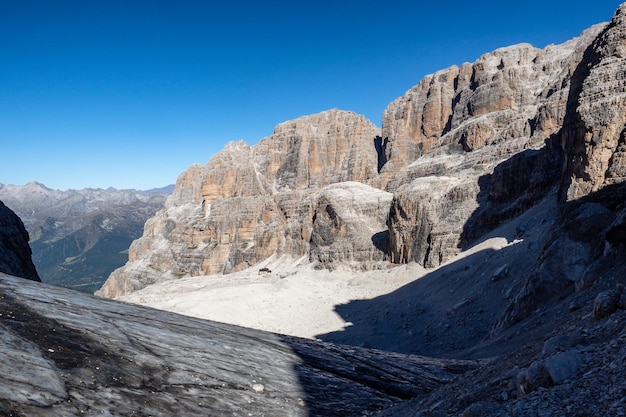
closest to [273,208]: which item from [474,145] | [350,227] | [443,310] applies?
[350,227]

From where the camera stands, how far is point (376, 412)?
589 centimetres

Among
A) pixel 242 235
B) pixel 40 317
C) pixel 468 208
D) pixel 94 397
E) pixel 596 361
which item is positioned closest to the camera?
pixel 94 397

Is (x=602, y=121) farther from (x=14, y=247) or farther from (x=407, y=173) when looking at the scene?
(x=407, y=173)

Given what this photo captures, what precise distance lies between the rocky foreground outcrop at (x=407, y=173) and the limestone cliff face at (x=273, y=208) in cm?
28

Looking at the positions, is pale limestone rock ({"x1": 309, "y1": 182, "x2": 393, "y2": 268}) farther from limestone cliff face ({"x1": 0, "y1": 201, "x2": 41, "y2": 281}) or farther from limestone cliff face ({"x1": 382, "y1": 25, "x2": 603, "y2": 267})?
limestone cliff face ({"x1": 0, "y1": 201, "x2": 41, "y2": 281})

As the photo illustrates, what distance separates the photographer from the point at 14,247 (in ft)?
61.8

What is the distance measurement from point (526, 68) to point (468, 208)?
49.5 meters

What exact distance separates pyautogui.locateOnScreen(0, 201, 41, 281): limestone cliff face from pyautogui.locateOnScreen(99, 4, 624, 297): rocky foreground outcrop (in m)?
26.7

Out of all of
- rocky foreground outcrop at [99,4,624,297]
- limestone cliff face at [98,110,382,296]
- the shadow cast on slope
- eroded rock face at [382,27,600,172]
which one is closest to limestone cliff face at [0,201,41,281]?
the shadow cast on slope

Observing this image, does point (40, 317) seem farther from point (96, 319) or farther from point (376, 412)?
point (376, 412)

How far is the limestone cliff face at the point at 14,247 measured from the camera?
17.0 meters

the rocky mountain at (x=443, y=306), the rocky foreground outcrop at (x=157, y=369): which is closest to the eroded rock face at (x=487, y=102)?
the rocky mountain at (x=443, y=306)

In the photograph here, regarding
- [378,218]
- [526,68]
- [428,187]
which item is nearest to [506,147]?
[428,187]

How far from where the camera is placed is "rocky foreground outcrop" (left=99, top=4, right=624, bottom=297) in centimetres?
3681
